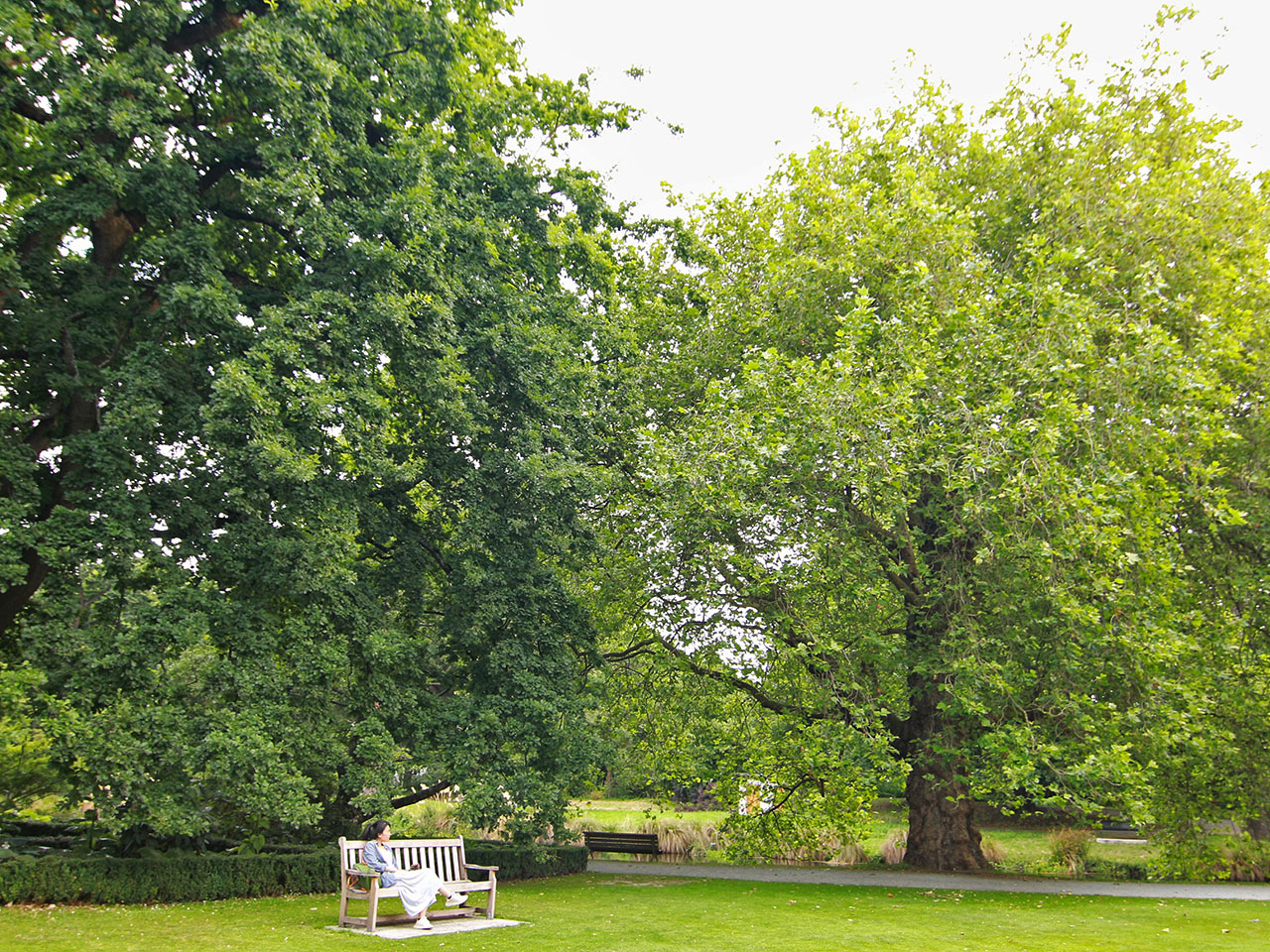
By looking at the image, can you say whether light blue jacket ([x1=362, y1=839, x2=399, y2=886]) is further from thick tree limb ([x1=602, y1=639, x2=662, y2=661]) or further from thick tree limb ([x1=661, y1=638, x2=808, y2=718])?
thick tree limb ([x1=602, y1=639, x2=662, y2=661])

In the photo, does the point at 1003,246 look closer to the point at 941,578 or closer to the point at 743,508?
the point at 941,578

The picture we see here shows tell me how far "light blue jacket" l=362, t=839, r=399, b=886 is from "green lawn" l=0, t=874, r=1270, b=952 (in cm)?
84

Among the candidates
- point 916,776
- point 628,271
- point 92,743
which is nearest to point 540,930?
point 92,743

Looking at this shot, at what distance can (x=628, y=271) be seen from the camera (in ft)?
63.8

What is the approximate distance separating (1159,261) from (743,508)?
8.70m

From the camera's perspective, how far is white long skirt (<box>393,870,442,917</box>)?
10.0m

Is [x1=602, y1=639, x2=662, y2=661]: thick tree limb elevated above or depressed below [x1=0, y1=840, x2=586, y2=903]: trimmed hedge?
above

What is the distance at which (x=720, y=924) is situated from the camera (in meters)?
10.8

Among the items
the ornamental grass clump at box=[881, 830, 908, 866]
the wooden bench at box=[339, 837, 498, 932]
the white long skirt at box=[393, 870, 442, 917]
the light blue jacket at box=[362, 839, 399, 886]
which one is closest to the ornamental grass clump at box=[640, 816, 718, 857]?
the ornamental grass clump at box=[881, 830, 908, 866]

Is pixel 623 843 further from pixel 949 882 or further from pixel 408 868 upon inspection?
pixel 408 868

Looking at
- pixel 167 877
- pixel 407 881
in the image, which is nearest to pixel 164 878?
pixel 167 877

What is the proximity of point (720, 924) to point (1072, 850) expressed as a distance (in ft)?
38.5

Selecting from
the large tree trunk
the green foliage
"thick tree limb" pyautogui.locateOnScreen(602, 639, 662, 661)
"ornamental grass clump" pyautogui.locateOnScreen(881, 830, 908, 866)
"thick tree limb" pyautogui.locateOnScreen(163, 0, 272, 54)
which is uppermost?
"thick tree limb" pyautogui.locateOnScreen(163, 0, 272, 54)

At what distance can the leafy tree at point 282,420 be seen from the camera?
38.0 ft
